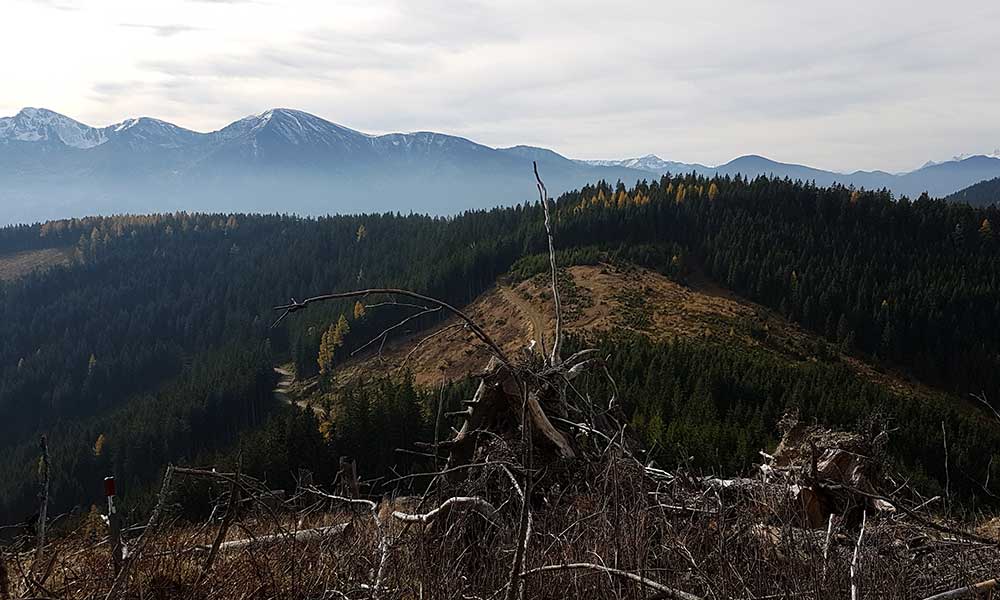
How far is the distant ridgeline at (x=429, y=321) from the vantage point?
4062 centimetres

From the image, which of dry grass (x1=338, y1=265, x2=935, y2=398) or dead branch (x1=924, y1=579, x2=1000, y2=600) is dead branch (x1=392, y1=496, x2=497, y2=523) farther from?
dry grass (x1=338, y1=265, x2=935, y2=398)

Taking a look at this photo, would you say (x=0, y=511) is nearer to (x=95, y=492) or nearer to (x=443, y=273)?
(x=95, y=492)

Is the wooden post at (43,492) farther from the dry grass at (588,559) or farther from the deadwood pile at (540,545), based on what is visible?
the dry grass at (588,559)

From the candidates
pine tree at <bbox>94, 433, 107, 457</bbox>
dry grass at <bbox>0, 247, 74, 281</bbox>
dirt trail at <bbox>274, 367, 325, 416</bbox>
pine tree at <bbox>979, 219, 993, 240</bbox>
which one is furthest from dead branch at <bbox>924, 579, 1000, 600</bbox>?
dry grass at <bbox>0, 247, 74, 281</bbox>

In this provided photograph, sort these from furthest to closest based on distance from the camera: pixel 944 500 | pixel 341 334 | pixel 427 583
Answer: pixel 341 334 < pixel 944 500 < pixel 427 583

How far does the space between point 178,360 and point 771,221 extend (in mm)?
108516

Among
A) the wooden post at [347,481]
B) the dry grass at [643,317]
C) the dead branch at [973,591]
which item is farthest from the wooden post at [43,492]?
the dry grass at [643,317]

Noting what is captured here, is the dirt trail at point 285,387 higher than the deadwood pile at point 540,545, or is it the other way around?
the deadwood pile at point 540,545

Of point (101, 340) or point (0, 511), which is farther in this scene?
point (101, 340)

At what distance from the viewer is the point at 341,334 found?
80.4m

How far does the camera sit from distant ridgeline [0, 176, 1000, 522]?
40625 millimetres

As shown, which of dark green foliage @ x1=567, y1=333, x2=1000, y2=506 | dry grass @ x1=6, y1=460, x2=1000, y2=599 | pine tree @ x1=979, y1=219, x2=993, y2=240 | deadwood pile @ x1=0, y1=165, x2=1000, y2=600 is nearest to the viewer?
deadwood pile @ x1=0, y1=165, x2=1000, y2=600

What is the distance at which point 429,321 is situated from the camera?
84.9m

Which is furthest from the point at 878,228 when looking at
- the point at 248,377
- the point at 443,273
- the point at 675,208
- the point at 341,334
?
the point at 248,377
